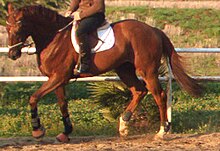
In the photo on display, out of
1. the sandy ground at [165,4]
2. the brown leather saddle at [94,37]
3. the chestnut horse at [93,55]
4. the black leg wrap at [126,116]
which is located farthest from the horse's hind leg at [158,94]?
the sandy ground at [165,4]

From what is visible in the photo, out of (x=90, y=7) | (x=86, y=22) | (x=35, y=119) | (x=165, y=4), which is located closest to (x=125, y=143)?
(x=35, y=119)

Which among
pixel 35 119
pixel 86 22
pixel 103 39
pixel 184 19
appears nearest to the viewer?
pixel 35 119

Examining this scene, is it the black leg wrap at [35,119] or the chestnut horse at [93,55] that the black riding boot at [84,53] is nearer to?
the chestnut horse at [93,55]

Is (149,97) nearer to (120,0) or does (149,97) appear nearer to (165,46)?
(165,46)

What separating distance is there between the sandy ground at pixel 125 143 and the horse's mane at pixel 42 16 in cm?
179

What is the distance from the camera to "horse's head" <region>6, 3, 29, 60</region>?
330 inches

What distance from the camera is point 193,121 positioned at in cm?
1101

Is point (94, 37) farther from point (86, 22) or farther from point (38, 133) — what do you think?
point (38, 133)

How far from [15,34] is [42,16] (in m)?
0.54

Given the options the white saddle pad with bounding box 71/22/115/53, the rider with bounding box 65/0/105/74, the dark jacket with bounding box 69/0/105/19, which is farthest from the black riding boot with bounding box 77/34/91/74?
the dark jacket with bounding box 69/0/105/19

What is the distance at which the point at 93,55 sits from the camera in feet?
29.0

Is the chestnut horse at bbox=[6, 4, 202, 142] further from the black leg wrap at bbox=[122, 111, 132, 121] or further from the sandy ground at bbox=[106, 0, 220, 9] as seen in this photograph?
the sandy ground at bbox=[106, 0, 220, 9]

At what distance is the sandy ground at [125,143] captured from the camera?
27.1 ft

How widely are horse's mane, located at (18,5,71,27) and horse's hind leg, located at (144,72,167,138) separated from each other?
1.54m
